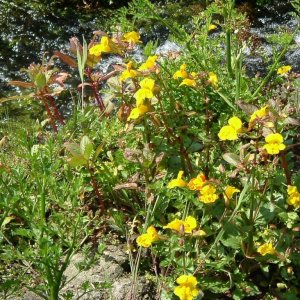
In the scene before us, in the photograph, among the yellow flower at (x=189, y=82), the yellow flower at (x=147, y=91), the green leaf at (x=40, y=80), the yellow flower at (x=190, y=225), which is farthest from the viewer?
the green leaf at (x=40, y=80)

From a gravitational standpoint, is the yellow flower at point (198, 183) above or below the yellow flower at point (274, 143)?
below

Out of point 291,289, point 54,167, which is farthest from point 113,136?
point 291,289

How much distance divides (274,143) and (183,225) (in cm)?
38

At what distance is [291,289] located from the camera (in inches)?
81.0

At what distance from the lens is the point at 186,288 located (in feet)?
6.03

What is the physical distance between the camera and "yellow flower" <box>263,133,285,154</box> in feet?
5.95

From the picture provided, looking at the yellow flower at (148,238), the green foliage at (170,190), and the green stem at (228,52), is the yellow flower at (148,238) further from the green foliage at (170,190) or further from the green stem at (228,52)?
the green stem at (228,52)

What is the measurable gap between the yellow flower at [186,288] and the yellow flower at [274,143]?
451 mm

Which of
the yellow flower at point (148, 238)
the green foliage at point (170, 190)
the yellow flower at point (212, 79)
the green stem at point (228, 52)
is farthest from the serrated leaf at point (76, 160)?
the green stem at point (228, 52)

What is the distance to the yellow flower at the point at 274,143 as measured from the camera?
1.81m

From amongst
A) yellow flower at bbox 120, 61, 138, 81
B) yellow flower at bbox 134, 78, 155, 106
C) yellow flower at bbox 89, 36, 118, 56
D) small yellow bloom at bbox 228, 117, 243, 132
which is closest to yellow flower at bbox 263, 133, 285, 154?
small yellow bloom at bbox 228, 117, 243, 132

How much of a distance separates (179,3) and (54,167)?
2893 mm

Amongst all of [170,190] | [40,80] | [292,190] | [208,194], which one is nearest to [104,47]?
[40,80]

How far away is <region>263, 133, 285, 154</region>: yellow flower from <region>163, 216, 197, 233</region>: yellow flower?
329 millimetres
